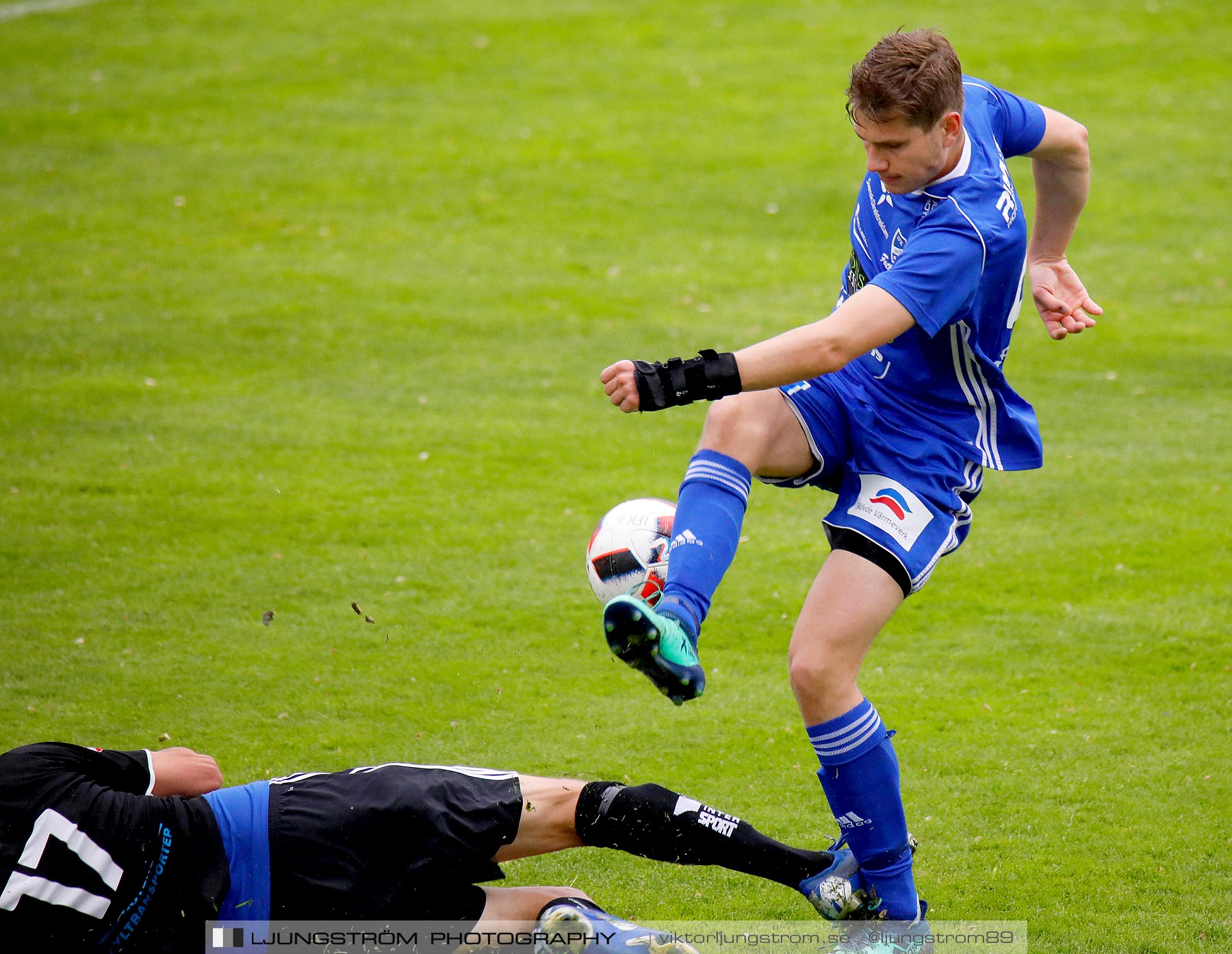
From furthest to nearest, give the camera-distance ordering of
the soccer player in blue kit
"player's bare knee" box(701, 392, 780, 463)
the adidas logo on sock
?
"player's bare knee" box(701, 392, 780, 463), the adidas logo on sock, the soccer player in blue kit

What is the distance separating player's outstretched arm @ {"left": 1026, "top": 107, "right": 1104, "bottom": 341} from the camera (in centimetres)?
423

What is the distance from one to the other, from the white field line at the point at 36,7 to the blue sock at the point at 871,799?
17.2 meters

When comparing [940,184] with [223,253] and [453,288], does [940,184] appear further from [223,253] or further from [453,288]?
[223,253]

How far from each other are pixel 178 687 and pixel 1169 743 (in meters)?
4.13

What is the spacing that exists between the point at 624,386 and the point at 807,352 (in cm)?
48

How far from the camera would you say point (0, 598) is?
628 centimetres

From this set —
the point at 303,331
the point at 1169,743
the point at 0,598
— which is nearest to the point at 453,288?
the point at 303,331

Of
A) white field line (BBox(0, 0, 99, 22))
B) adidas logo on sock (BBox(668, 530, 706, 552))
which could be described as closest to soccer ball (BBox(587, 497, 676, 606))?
adidas logo on sock (BBox(668, 530, 706, 552))

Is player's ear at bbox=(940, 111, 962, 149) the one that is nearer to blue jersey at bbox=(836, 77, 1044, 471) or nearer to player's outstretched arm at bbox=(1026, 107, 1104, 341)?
blue jersey at bbox=(836, 77, 1044, 471)

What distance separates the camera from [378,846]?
348 cm

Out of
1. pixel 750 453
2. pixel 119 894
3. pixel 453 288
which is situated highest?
pixel 750 453

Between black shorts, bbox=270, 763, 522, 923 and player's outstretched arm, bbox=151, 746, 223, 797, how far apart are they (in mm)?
369

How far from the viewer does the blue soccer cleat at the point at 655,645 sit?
3.06 m

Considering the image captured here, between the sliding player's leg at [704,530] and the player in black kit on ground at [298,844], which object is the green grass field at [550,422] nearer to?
the player in black kit on ground at [298,844]
